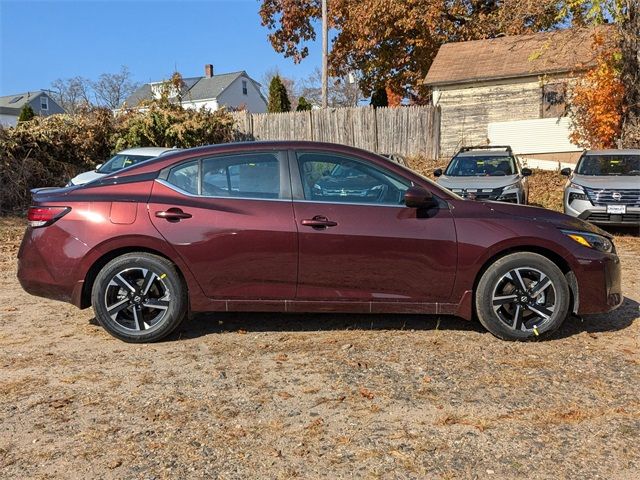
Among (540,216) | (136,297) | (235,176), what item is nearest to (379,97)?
(540,216)

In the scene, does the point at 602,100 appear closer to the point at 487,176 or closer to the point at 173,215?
the point at 487,176

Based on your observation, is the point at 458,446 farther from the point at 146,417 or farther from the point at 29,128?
the point at 29,128

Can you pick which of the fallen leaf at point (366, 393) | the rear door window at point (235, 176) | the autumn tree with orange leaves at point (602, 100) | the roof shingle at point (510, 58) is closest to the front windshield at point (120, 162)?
the rear door window at point (235, 176)

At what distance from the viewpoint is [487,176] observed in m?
12.1

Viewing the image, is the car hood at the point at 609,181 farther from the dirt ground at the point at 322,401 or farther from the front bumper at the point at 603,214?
the dirt ground at the point at 322,401

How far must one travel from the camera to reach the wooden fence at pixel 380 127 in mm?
22172

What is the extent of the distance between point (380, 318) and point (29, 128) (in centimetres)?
1305

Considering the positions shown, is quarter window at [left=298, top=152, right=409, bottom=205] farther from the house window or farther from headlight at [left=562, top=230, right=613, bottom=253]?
the house window

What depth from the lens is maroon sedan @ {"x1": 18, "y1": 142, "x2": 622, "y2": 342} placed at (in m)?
4.57

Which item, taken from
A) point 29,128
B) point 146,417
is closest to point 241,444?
point 146,417

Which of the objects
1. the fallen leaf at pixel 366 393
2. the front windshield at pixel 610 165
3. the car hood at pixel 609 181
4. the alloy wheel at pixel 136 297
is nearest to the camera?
the fallen leaf at pixel 366 393

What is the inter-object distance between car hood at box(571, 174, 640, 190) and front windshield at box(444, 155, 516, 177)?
6.35ft

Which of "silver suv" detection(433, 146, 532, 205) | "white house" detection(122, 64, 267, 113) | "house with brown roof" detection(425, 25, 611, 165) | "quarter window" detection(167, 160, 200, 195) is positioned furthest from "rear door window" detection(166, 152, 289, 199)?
"white house" detection(122, 64, 267, 113)

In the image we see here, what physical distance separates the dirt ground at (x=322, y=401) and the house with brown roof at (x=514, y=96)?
1806 cm
